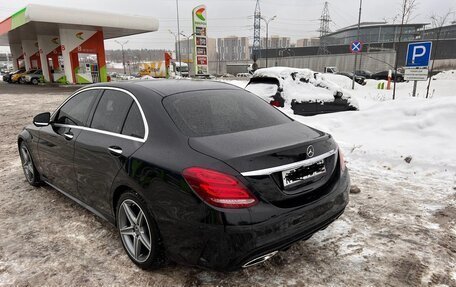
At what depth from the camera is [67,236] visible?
3.41m

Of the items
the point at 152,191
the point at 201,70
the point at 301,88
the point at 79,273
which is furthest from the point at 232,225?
the point at 201,70

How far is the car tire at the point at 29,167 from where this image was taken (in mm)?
4695

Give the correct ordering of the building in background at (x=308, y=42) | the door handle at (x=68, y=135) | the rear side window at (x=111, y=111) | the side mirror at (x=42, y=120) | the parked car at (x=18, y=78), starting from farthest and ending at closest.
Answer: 1. the building in background at (x=308, y=42)
2. the parked car at (x=18, y=78)
3. the side mirror at (x=42, y=120)
4. the door handle at (x=68, y=135)
5. the rear side window at (x=111, y=111)

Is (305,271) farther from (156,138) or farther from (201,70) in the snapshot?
(201,70)

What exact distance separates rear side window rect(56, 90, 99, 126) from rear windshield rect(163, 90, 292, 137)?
3.92ft

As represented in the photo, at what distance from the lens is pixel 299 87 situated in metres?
8.98

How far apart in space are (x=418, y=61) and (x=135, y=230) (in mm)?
9027

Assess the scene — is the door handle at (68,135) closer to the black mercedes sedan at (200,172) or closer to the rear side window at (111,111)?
the black mercedes sedan at (200,172)

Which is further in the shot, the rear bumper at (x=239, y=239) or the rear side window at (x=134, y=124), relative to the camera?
the rear side window at (x=134, y=124)

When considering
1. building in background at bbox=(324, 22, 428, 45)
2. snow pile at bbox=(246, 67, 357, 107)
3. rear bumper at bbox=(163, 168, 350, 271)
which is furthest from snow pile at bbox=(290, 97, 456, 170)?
building in background at bbox=(324, 22, 428, 45)

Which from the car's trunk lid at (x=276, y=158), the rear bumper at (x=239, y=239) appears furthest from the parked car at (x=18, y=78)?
the rear bumper at (x=239, y=239)

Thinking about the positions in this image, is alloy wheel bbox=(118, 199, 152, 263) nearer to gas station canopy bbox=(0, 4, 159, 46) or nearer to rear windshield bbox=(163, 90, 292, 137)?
rear windshield bbox=(163, 90, 292, 137)

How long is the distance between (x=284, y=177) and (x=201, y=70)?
31.5 metres

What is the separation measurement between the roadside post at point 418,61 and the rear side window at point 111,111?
8.31m
